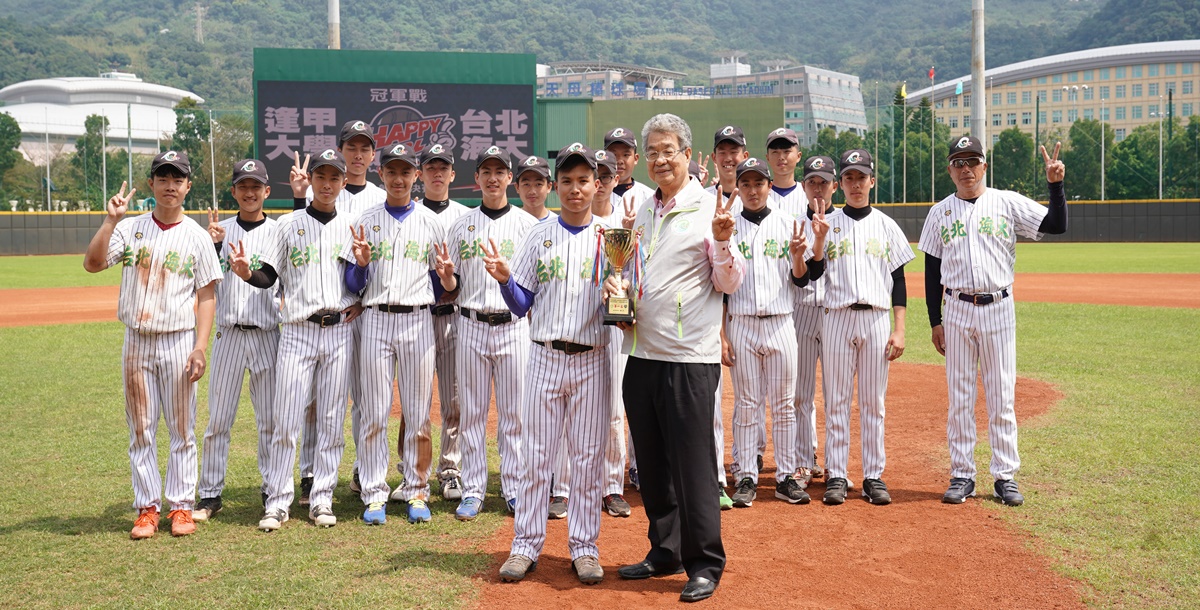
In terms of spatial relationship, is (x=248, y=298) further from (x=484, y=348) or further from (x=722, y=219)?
(x=722, y=219)

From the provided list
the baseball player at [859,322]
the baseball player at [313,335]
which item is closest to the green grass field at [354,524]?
the baseball player at [313,335]

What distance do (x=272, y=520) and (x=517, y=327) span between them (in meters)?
1.69

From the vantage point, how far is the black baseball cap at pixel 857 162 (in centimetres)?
605

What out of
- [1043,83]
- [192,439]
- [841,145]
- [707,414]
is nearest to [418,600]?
[707,414]

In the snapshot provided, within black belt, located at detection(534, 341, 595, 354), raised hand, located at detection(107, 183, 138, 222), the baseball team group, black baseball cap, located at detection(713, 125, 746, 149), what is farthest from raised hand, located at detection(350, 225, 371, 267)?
black baseball cap, located at detection(713, 125, 746, 149)

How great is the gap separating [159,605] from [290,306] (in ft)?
5.89

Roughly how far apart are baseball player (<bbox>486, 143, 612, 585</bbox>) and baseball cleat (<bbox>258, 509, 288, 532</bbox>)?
4.91ft

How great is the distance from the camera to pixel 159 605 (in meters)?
4.35

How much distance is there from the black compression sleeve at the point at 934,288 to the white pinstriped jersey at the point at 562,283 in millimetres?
2558

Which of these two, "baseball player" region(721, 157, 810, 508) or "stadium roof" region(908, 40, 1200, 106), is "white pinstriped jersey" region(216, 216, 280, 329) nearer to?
"baseball player" region(721, 157, 810, 508)

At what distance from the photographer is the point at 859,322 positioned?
6.04 meters

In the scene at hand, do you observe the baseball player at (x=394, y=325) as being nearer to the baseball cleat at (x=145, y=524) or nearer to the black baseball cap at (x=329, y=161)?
the black baseball cap at (x=329, y=161)

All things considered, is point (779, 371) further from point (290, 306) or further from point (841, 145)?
point (841, 145)

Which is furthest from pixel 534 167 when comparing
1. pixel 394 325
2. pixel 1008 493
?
pixel 1008 493
